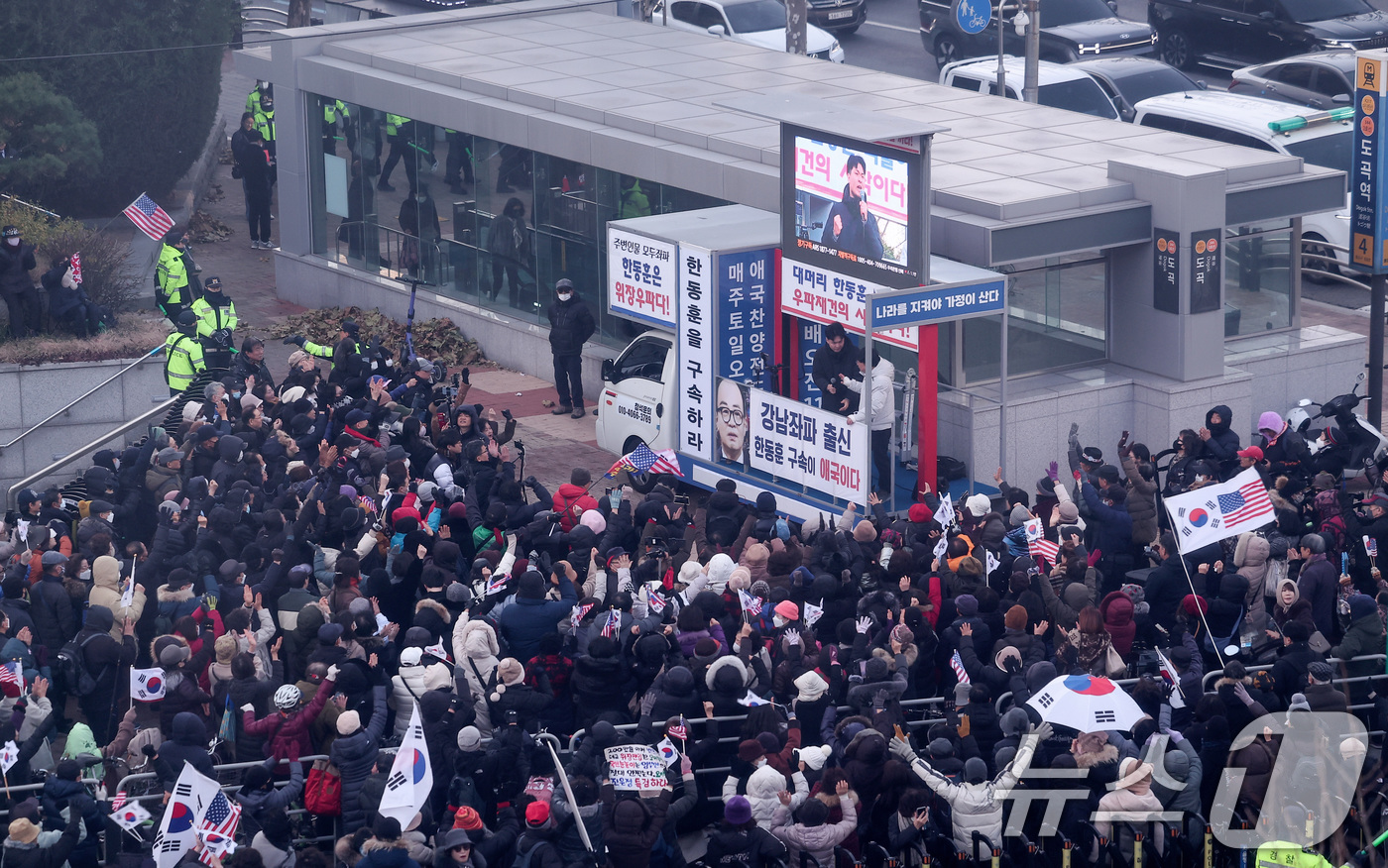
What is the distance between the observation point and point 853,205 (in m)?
16.5

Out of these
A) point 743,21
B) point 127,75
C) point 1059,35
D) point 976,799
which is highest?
point 743,21

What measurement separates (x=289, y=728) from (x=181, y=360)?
896cm

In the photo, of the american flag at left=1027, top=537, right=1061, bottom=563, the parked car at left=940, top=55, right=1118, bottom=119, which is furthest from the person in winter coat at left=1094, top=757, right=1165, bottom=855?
the parked car at left=940, top=55, right=1118, bottom=119

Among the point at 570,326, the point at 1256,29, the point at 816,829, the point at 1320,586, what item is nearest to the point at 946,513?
the point at 1320,586

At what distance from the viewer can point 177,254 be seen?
2131 centimetres

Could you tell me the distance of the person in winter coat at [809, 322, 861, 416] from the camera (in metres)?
16.7

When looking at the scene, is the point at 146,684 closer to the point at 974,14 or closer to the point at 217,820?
the point at 217,820

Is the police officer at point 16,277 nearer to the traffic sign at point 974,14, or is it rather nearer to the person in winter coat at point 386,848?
the person in winter coat at point 386,848

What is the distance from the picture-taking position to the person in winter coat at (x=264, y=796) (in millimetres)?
10727

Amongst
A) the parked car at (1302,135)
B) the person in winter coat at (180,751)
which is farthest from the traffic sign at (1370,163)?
the person in winter coat at (180,751)

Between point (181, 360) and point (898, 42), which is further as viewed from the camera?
point (898, 42)

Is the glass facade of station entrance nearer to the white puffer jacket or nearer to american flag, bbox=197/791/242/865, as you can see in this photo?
the white puffer jacket

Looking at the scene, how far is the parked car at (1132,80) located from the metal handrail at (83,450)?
14.0 meters

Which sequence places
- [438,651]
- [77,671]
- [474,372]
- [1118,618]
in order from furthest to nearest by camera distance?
[474,372] < [77,671] < [1118,618] < [438,651]
